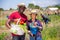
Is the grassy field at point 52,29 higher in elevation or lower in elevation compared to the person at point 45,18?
lower

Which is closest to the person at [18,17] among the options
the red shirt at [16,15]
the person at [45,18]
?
the red shirt at [16,15]

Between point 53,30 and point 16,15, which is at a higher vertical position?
Answer: point 16,15

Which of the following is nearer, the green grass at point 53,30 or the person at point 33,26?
the person at point 33,26

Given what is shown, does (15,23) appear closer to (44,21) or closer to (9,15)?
(9,15)

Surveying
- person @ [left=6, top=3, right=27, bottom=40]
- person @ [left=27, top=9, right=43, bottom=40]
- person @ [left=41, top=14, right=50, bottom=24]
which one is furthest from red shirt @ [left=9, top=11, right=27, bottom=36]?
person @ [left=41, top=14, right=50, bottom=24]

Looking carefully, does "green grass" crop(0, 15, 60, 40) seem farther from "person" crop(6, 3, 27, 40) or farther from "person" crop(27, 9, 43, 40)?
"person" crop(6, 3, 27, 40)

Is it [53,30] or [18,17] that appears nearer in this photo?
[18,17]

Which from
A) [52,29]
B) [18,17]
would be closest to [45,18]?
[52,29]

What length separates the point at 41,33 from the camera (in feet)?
9.84

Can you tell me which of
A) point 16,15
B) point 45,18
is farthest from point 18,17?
point 45,18

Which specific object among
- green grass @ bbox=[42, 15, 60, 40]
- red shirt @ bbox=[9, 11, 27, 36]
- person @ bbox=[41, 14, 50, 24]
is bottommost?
green grass @ bbox=[42, 15, 60, 40]

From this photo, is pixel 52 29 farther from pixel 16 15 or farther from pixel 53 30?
pixel 16 15

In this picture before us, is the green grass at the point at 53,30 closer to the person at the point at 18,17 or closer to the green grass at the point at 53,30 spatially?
the green grass at the point at 53,30

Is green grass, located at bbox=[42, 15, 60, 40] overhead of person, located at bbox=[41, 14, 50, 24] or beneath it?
beneath
